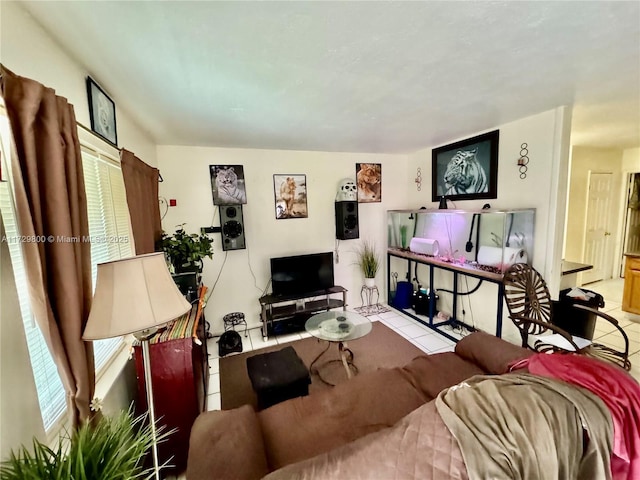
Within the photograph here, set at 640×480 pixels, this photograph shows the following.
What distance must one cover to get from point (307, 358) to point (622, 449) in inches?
95.4

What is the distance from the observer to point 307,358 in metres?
3.01

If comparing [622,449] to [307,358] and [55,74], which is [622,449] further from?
[55,74]

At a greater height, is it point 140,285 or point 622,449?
point 140,285

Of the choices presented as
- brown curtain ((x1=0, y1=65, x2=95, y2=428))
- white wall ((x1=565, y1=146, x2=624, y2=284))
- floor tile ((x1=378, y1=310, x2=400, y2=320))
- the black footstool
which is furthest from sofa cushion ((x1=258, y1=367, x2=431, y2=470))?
white wall ((x1=565, y1=146, x2=624, y2=284))

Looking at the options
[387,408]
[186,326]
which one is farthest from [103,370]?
Result: [387,408]

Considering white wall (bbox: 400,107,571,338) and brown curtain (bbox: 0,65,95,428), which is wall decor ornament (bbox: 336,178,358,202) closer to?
white wall (bbox: 400,107,571,338)

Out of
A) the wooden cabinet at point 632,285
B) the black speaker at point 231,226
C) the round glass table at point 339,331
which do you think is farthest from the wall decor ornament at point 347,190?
the wooden cabinet at point 632,285

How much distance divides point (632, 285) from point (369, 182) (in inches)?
144

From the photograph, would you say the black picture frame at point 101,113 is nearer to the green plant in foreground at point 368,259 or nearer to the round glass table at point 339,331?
the round glass table at point 339,331

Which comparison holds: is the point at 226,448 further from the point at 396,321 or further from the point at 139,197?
the point at 396,321

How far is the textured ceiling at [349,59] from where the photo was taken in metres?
1.12

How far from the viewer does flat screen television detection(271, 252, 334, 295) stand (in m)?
3.59

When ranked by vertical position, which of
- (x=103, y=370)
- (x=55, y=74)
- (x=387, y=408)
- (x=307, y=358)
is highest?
(x=55, y=74)

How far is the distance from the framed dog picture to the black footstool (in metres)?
2.02
